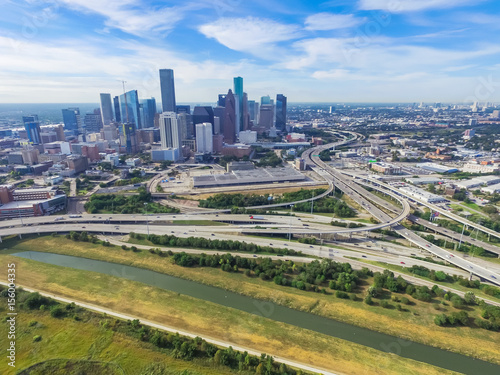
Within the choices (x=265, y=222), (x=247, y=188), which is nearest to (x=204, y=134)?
(x=247, y=188)

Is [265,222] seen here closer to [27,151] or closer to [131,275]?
[131,275]

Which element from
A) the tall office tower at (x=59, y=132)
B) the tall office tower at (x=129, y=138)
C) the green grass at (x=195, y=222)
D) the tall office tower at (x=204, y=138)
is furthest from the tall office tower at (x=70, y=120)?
the green grass at (x=195, y=222)

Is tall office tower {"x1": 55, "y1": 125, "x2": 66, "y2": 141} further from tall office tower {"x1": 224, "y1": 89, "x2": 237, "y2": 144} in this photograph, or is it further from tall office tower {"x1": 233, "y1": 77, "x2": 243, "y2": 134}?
tall office tower {"x1": 233, "y1": 77, "x2": 243, "y2": 134}

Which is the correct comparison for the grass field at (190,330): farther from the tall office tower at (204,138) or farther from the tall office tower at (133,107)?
the tall office tower at (133,107)

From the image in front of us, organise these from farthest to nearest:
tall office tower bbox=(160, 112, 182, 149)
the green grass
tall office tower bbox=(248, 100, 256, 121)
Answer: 1. tall office tower bbox=(248, 100, 256, 121)
2. tall office tower bbox=(160, 112, 182, 149)
3. the green grass

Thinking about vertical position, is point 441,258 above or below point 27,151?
below

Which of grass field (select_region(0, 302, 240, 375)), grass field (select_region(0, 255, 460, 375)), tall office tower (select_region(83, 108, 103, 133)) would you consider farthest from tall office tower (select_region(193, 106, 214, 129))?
grass field (select_region(0, 302, 240, 375))
